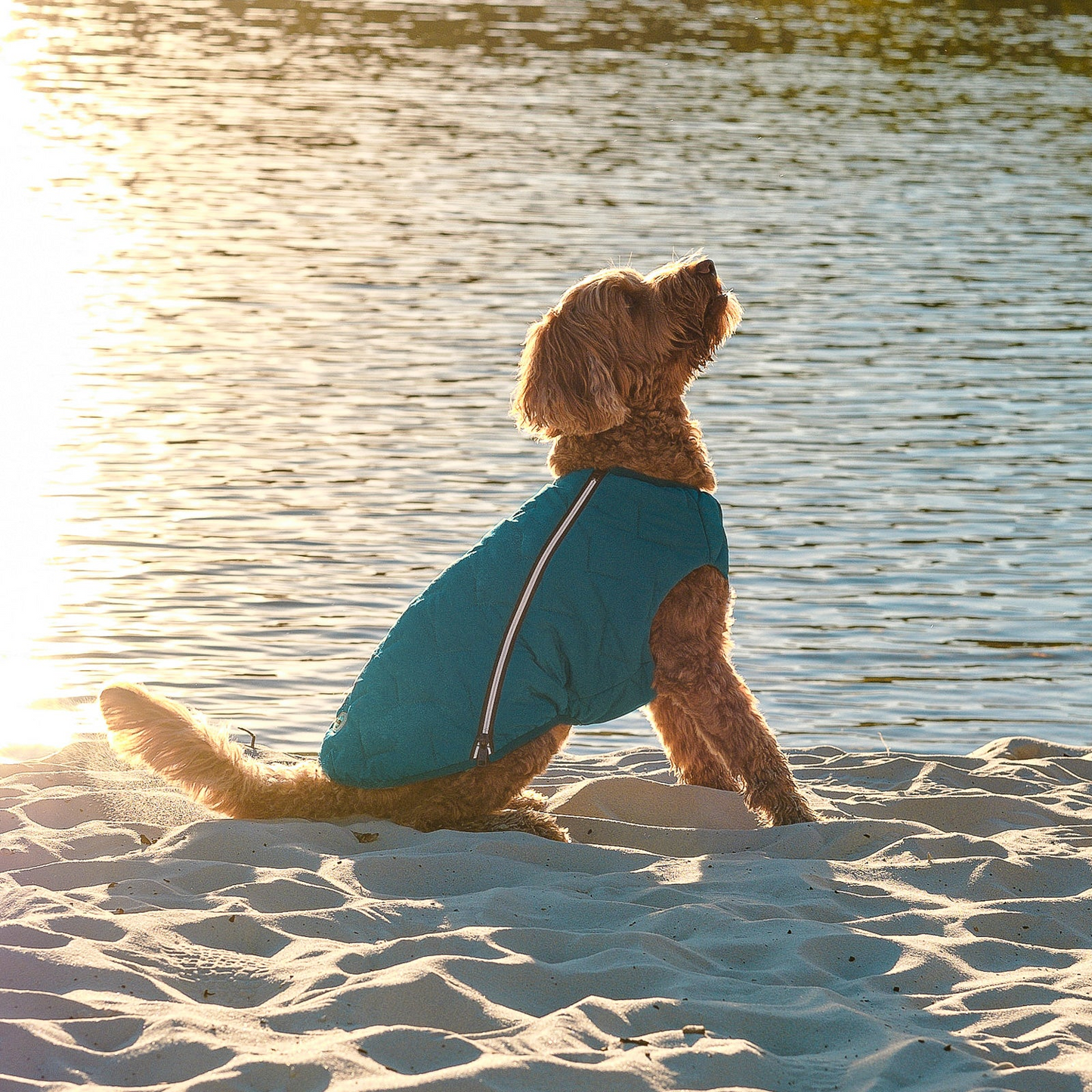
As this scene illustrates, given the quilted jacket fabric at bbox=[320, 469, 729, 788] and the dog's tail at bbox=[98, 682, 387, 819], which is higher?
the quilted jacket fabric at bbox=[320, 469, 729, 788]

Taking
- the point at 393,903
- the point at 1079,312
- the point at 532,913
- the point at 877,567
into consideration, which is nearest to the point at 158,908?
the point at 393,903

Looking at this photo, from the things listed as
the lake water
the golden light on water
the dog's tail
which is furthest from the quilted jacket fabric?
the golden light on water

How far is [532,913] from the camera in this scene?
4.30 meters

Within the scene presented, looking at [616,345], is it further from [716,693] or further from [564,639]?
[716,693]

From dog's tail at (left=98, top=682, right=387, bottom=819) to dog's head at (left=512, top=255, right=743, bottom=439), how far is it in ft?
4.73

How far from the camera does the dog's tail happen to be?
195 inches

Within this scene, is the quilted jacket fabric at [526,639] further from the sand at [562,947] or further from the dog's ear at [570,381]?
the sand at [562,947]

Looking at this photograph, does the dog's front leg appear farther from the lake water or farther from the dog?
the lake water

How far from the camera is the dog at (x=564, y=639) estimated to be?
195 inches

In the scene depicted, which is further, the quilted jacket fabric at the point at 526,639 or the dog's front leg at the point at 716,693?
the dog's front leg at the point at 716,693

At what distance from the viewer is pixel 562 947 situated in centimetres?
404

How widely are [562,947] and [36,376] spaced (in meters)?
11.1

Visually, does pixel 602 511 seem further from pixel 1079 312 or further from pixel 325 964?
pixel 1079 312

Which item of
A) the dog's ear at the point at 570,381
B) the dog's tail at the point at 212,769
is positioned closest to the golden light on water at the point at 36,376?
the dog's tail at the point at 212,769
